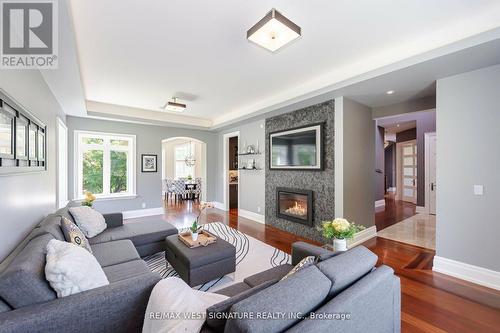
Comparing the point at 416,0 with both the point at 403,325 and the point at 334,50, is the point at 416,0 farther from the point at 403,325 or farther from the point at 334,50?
the point at 403,325

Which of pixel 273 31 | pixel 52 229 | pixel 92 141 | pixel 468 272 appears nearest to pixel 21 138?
pixel 52 229

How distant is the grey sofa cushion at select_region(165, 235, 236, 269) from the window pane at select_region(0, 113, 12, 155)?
69.5 inches

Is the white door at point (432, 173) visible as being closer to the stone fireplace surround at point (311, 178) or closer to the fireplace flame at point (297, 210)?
the stone fireplace surround at point (311, 178)

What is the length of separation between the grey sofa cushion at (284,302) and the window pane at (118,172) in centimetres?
587

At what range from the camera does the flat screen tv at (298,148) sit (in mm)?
3986

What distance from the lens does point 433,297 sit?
230 cm

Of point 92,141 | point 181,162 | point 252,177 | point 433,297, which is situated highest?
point 92,141

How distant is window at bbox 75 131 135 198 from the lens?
5.19 meters

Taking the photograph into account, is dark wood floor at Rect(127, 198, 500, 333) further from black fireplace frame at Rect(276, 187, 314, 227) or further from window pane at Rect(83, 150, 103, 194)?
window pane at Rect(83, 150, 103, 194)

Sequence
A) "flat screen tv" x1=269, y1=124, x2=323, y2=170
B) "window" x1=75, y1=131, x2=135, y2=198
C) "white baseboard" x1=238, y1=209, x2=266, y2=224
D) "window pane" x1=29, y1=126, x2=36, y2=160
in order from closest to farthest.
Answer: "window pane" x1=29, y1=126, x2=36, y2=160 < "flat screen tv" x1=269, y1=124, x2=323, y2=170 < "window" x1=75, y1=131, x2=135, y2=198 < "white baseboard" x1=238, y1=209, x2=266, y2=224

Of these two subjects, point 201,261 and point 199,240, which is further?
point 199,240

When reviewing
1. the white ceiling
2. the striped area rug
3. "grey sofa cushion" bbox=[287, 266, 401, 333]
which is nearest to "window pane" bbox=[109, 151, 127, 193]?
the white ceiling

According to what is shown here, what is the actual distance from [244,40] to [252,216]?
13.9 ft

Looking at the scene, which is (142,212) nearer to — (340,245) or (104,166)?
(104,166)
